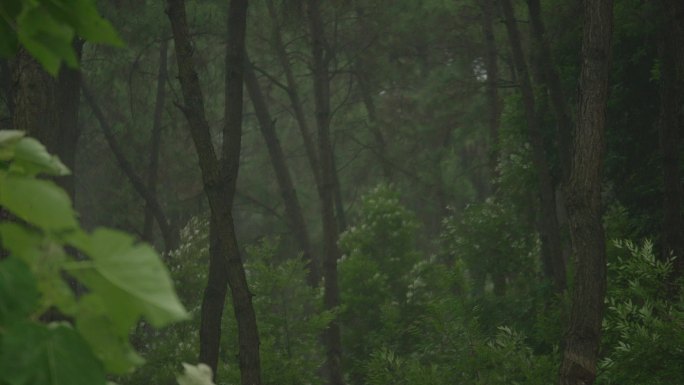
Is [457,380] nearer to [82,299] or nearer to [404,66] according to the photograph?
[82,299]

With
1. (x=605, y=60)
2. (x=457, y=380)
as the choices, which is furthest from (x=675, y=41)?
(x=457, y=380)

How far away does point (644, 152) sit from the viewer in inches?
509

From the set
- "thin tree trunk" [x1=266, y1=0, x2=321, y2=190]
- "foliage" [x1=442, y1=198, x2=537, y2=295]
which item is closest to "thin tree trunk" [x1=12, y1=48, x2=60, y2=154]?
"foliage" [x1=442, y1=198, x2=537, y2=295]

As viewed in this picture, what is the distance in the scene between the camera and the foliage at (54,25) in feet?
2.75

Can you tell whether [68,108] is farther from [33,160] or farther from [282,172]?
[33,160]

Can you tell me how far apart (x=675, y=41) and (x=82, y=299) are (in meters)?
9.05

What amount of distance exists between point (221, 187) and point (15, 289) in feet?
24.0

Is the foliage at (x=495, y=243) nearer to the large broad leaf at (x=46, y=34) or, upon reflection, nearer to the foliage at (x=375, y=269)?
the foliage at (x=375, y=269)

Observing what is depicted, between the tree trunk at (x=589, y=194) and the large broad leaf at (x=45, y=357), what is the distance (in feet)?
22.1

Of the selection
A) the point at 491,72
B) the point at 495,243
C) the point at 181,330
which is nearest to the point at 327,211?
the point at 495,243

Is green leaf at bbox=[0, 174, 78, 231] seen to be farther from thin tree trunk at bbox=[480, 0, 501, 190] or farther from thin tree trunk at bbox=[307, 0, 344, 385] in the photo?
thin tree trunk at bbox=[480, 0, 501, 190]

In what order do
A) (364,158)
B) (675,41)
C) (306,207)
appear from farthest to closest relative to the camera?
(306,207) → (364,158) → (675,41)

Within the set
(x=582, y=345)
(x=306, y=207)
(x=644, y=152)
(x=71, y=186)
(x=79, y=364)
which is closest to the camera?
(x=79, y=364)

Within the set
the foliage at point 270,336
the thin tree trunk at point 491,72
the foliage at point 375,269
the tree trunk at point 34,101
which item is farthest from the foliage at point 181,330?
the thin tree trunk at point 491,72
